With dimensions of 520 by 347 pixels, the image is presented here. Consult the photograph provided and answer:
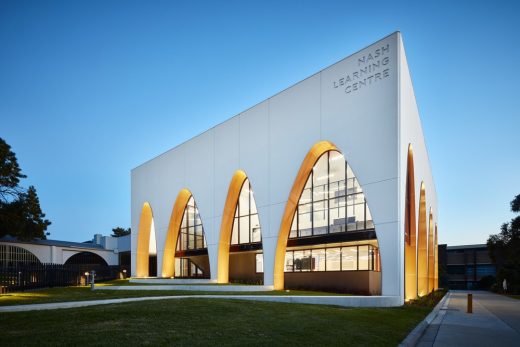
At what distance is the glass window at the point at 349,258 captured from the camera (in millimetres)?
24859

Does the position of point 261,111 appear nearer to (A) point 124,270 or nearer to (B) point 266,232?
(B) point 266,232

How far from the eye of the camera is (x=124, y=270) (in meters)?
47.8

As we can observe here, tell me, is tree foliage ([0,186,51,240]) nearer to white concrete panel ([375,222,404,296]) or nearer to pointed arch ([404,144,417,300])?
white concrete panel ([375,222,404,296])

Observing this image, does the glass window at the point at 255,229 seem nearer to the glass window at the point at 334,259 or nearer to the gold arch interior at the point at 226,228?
the gold arch interior at the point at 226,228

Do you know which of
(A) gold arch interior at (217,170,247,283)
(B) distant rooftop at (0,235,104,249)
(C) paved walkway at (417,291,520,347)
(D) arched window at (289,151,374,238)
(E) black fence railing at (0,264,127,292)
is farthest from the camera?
(B) distant rooftop at (0,235,104,249)

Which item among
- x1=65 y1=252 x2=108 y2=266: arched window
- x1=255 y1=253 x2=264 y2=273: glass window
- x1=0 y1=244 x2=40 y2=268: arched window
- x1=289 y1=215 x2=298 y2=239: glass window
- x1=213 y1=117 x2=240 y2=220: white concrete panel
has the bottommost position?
x1=65 y1=252 x2=108 y2=266: arched window

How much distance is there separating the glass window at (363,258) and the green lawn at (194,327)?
12.3 metres

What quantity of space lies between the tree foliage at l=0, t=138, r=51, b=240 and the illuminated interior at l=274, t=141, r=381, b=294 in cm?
2099

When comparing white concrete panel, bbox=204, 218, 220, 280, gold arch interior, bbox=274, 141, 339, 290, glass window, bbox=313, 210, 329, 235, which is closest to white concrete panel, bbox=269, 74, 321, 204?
gold arch interior, bbox=274, 141, 339, 290

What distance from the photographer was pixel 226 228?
32.6 metres

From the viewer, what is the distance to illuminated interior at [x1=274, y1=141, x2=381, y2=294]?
24.1 m

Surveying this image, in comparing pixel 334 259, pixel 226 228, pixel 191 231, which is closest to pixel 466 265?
pixel 191 231

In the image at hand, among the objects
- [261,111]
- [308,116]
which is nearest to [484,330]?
[308,116]

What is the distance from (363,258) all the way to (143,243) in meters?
28.5
